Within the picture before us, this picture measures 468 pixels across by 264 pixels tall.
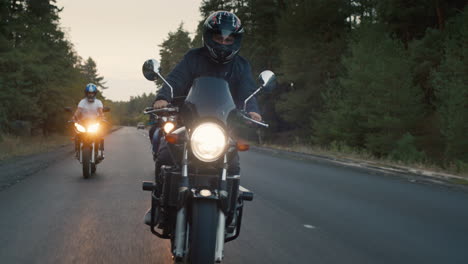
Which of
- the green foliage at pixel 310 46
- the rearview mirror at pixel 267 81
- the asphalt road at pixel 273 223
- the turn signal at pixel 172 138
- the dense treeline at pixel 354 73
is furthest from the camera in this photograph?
the green foliage at pixel 310 46

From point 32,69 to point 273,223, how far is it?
66.5 ft

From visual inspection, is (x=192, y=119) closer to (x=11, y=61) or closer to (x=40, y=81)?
(x=11, y=61)

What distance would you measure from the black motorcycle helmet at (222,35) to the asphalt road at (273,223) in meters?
1.88

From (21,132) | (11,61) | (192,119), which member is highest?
(11,61)

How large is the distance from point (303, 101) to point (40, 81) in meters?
20.0

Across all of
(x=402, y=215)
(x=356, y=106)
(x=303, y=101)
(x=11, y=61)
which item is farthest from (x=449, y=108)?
(x=11, y=61)

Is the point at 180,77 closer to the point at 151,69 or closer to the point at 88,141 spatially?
the point at 151,69

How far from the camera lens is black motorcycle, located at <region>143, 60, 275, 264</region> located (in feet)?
10.1

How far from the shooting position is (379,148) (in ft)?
90.8

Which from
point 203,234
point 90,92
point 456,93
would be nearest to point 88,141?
point 90,92

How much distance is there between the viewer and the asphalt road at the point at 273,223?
4.45 m

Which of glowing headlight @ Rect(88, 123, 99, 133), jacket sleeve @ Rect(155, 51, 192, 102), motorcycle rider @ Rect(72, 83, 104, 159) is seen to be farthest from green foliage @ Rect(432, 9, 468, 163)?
jacket sleeve @ Rect(155, 51, 192, 102)

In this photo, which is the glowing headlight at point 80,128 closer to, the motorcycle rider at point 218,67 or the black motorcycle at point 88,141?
the black motorcycle at point 88,141

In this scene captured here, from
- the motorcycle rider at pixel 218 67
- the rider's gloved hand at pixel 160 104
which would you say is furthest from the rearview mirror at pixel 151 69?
the rider's gloved hand at pixel 160 104
